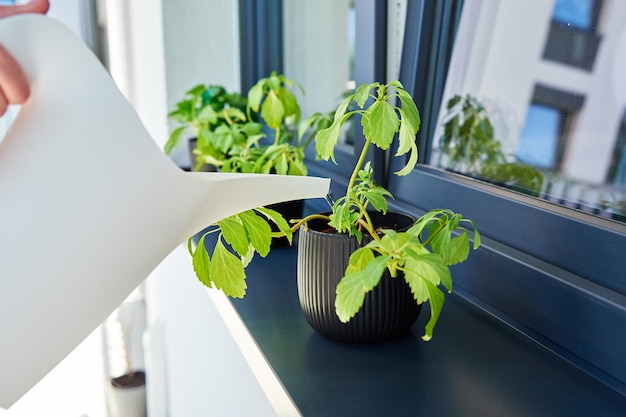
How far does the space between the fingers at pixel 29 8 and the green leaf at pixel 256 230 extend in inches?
9.4

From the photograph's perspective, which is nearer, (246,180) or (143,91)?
(246,180)

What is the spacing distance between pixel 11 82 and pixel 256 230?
0.95 feet

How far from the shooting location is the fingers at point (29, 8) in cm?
36

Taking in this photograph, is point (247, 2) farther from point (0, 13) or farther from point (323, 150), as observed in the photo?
point (0, 13)

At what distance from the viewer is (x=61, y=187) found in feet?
0.93

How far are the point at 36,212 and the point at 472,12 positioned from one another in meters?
0.68

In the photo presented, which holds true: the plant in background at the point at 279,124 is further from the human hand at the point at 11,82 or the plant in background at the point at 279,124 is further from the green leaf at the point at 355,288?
the human hand at the point at 11,82

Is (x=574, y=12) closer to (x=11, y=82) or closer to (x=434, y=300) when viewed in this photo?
(x=434, y=300)

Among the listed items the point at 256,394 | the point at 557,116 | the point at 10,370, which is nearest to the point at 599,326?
the point at 557,116

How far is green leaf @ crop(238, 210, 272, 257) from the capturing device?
538 mm

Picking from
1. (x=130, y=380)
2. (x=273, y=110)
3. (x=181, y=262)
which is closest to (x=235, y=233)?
(x=273, y=110)

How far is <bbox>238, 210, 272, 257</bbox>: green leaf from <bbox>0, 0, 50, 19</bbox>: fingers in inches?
9.4

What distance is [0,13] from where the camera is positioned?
37 cm

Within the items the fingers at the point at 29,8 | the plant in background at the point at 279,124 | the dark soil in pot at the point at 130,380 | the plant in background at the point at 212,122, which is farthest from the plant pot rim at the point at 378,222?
the dark soil in pot at the point at 130,380
